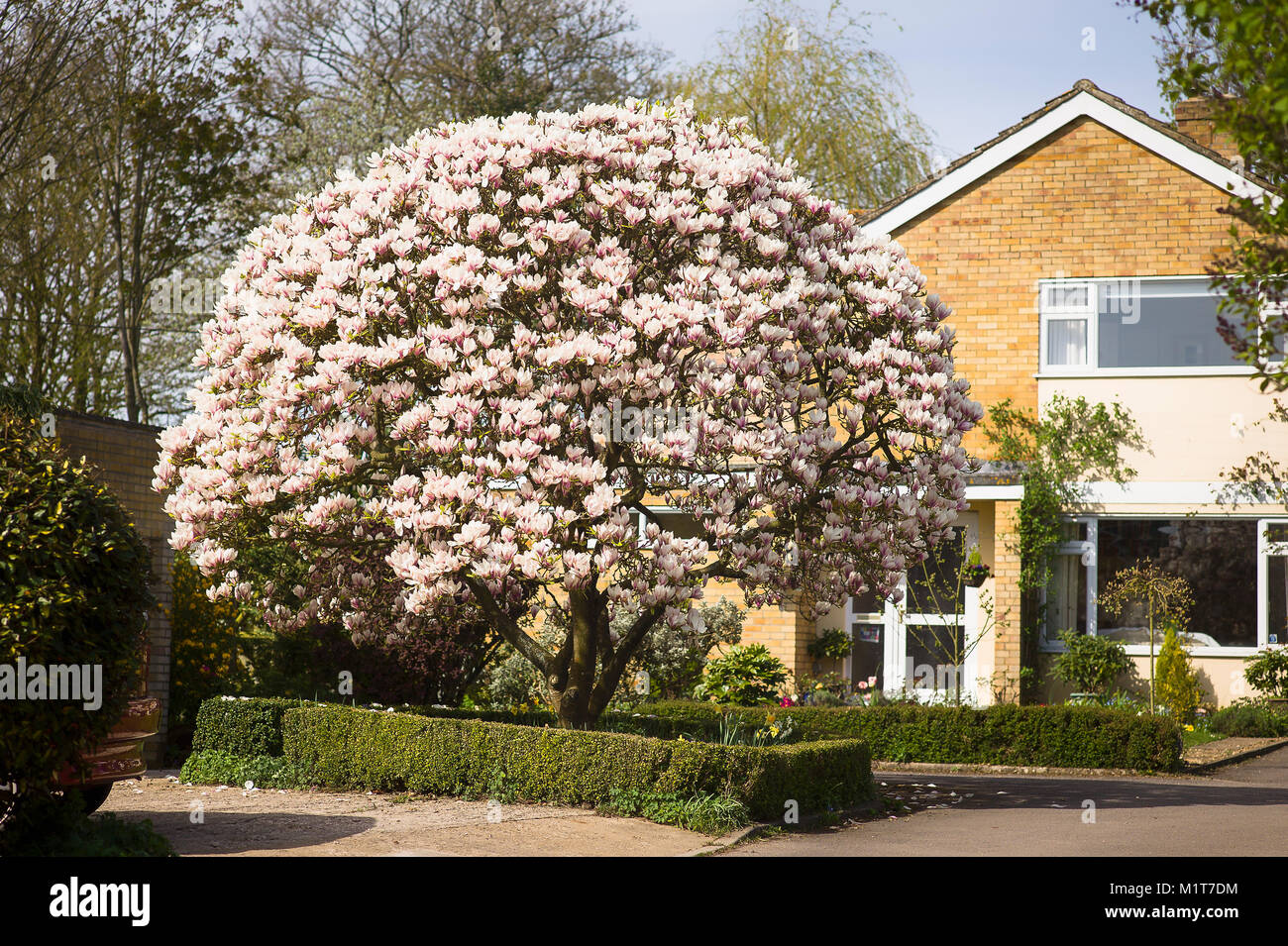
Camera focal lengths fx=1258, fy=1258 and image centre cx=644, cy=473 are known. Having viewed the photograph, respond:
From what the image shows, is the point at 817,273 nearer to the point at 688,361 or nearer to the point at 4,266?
the point at 688,361

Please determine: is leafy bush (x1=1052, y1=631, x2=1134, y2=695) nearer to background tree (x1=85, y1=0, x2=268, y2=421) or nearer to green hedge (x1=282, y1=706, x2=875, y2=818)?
green hedge (x1=282, y1=706, x2=875, y2=818)

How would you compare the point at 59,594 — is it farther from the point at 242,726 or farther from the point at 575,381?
the point at 242,726

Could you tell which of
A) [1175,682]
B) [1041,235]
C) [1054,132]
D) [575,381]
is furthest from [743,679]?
[1054,132]

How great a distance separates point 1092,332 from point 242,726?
1442 centimetres

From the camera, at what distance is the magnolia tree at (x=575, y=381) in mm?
9461

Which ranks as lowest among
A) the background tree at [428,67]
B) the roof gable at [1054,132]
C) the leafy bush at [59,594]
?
the leafy bush at [59,594]

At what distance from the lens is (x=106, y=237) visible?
960 inches

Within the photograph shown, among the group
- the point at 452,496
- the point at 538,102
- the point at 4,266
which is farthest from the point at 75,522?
the point at 538,102

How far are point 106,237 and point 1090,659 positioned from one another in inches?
766

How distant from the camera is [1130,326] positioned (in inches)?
790

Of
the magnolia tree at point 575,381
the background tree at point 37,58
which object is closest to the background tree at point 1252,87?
the magnolia tree at point 575,381

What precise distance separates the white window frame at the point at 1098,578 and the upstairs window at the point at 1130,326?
238cm

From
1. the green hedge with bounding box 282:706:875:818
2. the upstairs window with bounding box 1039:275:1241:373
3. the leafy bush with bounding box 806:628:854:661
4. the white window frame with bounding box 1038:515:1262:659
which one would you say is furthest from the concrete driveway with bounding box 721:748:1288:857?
the upstairs window with bounding box 1039:275:1241:373

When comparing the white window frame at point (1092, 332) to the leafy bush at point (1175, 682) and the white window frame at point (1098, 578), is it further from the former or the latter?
the leafy bush at point (1175, 682)
